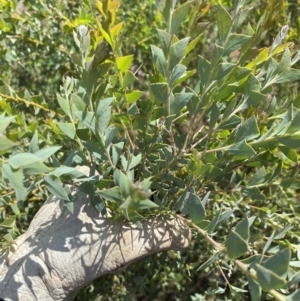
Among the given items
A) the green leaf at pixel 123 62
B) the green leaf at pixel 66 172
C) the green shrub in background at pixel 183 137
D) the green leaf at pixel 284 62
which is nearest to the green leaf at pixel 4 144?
the green shrub in background at pixel 183 137

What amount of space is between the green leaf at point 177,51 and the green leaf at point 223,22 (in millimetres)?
44

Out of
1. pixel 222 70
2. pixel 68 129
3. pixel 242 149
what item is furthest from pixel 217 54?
pixel 68 129

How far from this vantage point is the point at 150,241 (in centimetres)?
78

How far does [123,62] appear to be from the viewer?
66cm

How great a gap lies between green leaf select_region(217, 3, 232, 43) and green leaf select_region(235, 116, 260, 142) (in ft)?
0.36

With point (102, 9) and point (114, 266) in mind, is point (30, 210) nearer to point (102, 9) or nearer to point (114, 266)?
point (114, 266)

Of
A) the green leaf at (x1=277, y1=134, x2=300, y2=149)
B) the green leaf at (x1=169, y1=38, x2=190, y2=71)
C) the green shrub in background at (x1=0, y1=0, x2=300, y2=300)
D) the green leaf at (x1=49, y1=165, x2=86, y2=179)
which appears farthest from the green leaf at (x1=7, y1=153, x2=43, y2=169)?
the green leaf at (x1=277, y1=134, x2=300, y2=149)

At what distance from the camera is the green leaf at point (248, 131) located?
0.61 metres

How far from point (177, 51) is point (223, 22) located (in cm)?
6

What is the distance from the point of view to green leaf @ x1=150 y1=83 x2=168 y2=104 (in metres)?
0.60

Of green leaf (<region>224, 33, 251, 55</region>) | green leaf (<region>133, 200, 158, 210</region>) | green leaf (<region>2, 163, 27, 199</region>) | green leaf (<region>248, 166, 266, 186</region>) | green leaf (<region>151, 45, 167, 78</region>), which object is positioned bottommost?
green leaf (<region>248, 166, 266, 186</region>)

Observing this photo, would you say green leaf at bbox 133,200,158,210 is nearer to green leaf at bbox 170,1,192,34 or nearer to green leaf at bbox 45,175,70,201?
green leaf at bbox 45,175,70,201

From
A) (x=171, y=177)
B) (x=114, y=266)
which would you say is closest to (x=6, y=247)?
(x=114, y=266)

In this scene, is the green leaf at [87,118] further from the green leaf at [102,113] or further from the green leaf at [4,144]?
the green leaf at [4,144]
